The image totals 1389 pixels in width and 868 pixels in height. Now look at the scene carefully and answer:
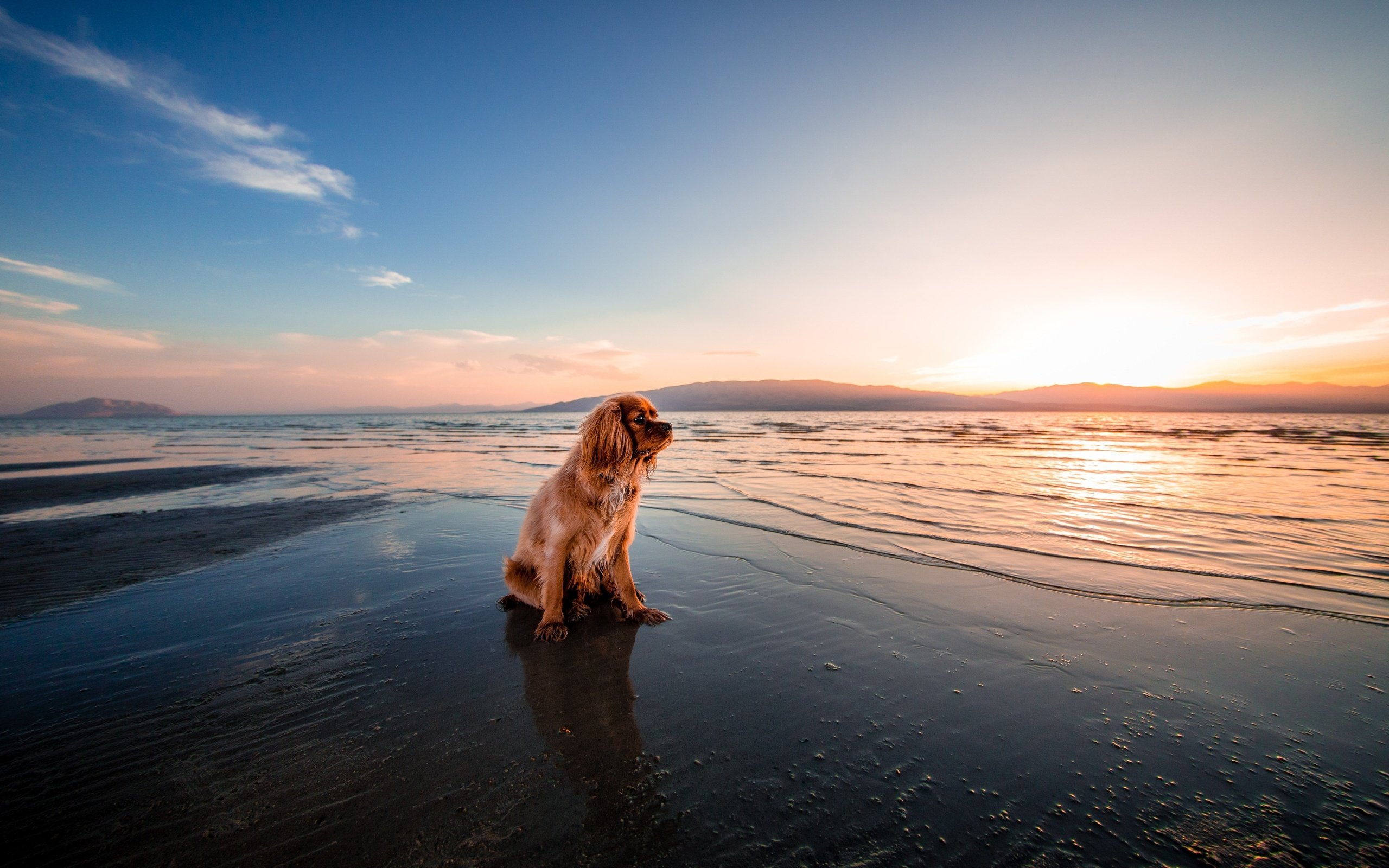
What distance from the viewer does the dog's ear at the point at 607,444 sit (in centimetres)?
408

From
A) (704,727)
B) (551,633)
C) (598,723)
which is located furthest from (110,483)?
(704,727)

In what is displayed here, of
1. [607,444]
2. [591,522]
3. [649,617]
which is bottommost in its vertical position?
[649,617]

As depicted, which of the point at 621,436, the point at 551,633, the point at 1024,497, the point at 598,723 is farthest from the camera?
the point at 1024,497

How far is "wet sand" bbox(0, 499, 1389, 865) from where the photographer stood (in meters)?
1.85

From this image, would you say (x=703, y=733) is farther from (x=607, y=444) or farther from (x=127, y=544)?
(x=127, y=544)

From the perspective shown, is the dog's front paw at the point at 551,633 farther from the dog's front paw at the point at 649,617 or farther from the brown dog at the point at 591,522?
the dog's front paw at the point at 649,617

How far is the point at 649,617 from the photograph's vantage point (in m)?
4.06

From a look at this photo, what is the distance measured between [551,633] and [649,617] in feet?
2.67

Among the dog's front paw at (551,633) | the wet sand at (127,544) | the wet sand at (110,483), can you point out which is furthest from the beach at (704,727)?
the wet sand at (110,483)

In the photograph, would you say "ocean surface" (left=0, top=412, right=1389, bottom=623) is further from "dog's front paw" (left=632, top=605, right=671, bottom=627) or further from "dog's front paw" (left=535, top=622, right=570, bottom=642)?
"dog's front paw" (left=535, top=622, right=570, bottom=642)

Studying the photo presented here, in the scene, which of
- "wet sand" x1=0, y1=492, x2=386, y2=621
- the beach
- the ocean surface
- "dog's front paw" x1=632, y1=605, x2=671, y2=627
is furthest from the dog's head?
"wet sand" x1=0, y1=492, x2=386, y2=621

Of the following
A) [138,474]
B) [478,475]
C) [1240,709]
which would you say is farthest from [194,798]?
[138,474]

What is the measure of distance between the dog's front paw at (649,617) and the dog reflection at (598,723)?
8cm

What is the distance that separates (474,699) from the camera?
289cm
